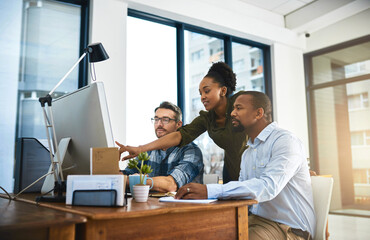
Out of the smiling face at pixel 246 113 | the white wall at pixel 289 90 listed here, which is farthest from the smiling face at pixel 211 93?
the white wall at pixel 289 90

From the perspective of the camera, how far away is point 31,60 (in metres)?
3.38

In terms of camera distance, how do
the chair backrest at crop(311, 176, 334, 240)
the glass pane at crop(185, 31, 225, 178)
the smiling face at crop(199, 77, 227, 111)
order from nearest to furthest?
1. the chair backrest at crop(311, 176, 334, 240)
2. the smiling face at crop(199, 77, 227, 111)
3. the glass pane at crop(185, 31, 225, 178)

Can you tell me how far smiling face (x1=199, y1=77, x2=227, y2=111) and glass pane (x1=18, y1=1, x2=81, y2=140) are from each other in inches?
67.9

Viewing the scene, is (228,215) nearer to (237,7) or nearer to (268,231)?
(268,231)

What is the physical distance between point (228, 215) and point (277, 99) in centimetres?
413

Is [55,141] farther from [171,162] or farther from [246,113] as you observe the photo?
[171,162]

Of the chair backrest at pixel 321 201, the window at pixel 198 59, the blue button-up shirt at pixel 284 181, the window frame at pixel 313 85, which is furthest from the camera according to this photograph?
the window frame at pixel 313 85

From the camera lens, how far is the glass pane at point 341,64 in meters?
5.21

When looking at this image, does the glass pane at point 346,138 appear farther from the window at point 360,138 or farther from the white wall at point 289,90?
the white wall at point 289,90

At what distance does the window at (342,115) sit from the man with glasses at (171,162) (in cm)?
379

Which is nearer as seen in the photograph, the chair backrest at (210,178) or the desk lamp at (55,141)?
the desk lamp at (55,141)

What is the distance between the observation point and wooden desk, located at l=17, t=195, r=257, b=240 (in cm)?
95

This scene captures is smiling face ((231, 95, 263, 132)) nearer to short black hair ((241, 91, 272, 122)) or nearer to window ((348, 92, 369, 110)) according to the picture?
short black hair ((241, 91, 272, 122))

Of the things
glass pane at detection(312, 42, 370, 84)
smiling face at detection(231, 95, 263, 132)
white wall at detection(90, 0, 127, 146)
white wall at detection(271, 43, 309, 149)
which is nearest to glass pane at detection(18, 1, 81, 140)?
white wall at detection(90, 0, 127, 146)
